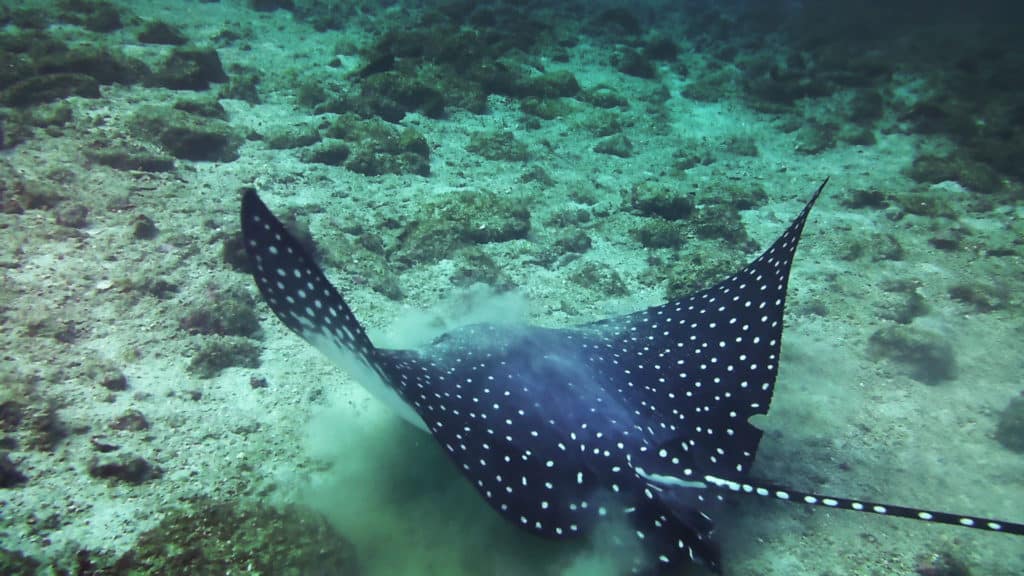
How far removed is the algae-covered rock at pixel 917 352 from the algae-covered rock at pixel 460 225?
3.86 meters

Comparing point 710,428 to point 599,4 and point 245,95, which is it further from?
point 599,4

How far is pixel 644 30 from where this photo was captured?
57.6 feet

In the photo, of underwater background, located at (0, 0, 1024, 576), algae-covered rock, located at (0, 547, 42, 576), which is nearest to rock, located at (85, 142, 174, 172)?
underwater background, located at (0, 0, 1024, 576)

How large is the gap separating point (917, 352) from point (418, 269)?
4.92 m

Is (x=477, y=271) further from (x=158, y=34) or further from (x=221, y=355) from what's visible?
(x=158, y=34)

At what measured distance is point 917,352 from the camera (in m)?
4.81

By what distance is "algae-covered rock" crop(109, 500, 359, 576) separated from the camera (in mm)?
2586

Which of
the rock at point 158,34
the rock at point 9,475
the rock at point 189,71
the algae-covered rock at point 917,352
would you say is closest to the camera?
the rock at point 9,475

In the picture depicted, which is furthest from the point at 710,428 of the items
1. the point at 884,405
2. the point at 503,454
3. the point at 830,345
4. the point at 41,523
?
the point at 41,523

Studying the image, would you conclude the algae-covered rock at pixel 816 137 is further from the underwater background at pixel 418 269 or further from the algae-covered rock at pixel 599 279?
the algae-covered rock at pixel 599 279

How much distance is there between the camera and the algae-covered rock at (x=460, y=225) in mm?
5774

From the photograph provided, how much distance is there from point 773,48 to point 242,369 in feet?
61.2

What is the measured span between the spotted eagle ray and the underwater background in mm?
359

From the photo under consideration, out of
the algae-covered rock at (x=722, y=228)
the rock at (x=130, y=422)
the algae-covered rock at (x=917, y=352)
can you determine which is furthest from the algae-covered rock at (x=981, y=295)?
the rock at (x=130, y=422)
